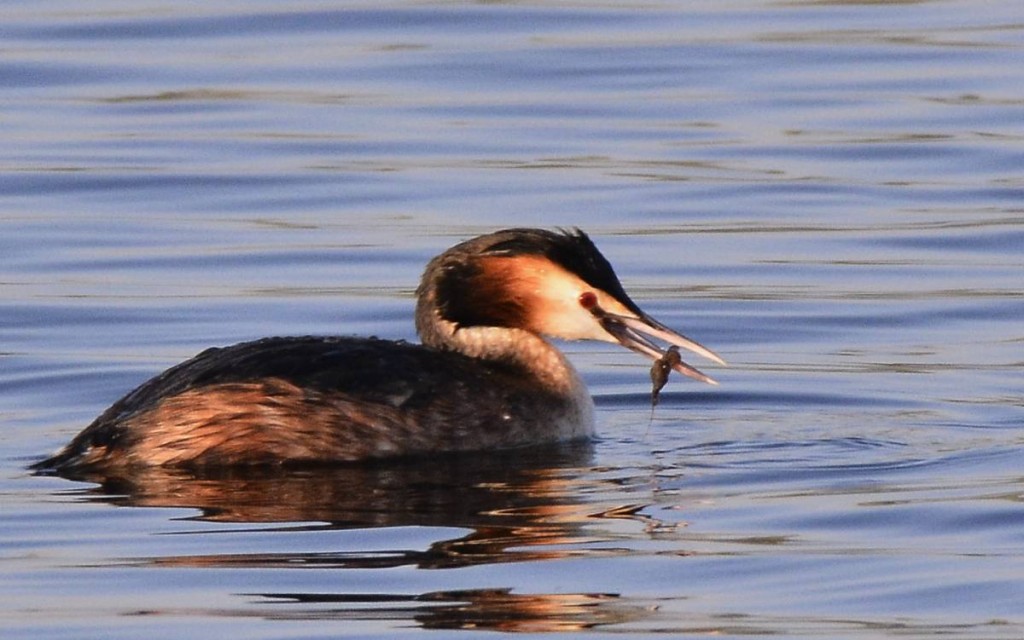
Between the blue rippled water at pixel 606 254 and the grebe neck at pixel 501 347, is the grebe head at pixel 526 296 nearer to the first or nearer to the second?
the grebe neck at pixel 501 347

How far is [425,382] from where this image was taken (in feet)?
33.4

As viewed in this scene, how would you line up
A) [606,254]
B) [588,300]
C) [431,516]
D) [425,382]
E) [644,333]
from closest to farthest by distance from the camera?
[431,516], [425,382], [588,300], [644,333], [606,254]

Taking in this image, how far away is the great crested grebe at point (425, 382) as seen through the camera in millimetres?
9891

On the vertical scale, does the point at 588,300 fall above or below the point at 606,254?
below

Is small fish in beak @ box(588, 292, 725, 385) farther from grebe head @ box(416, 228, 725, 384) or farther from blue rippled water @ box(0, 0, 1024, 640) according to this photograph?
blue rippled water @ box(0, 0, 1024, 640)

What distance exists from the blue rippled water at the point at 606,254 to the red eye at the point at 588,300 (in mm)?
536

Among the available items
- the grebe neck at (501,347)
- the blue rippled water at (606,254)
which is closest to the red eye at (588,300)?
the grebe neck at (501,347)

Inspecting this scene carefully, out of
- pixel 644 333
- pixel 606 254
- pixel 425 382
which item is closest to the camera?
pixel 425 382

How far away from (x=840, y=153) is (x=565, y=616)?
10.2 metres

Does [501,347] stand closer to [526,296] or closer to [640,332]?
[526,296]

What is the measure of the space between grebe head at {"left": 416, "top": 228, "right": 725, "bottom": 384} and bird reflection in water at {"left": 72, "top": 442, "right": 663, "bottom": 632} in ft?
1.75

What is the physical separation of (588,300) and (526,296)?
246mm

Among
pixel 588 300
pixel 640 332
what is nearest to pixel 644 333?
pixel 640 332

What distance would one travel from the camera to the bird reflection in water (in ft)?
24.9
